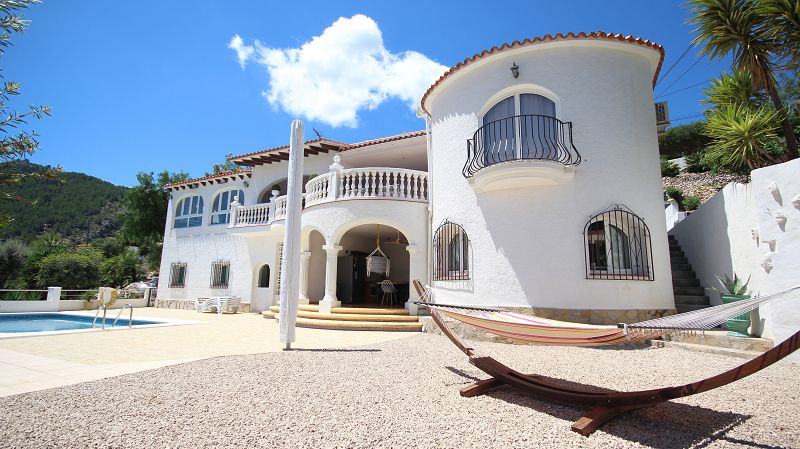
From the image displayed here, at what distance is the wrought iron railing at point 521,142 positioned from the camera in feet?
30.8

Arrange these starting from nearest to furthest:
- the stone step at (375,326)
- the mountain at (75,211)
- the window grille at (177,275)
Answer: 1. the stone step at (375,326)
2. the window grille at (177,275)
3. the mountain at (75,211)

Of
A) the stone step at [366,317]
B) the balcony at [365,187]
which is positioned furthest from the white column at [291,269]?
the balcony at [365,187]

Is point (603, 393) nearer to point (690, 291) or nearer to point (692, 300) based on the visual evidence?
point (692, 300)

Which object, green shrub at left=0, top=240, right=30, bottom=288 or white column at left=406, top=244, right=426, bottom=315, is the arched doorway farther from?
green shrub at left=0, top=240, right=30, bottom=288

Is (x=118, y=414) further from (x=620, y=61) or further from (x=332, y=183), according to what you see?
(x=620, y=61)

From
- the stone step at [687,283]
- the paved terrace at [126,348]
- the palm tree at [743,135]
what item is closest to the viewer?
the paved terrace at [126,348]

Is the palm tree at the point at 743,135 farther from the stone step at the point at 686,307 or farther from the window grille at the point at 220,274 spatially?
the window grille at the point at 220,274

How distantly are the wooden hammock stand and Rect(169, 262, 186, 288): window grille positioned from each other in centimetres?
1982

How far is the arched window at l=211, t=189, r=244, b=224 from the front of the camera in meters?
19.9

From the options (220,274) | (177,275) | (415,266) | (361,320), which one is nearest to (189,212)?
(177,275)

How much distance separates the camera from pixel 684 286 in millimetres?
10148

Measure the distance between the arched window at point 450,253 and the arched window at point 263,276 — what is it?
10.1 m

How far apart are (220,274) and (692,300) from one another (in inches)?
738

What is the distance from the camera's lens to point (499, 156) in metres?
9.85
